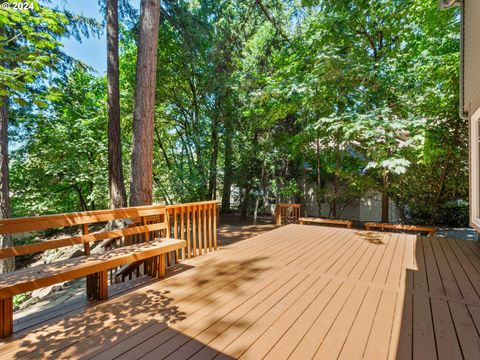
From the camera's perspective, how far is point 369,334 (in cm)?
212

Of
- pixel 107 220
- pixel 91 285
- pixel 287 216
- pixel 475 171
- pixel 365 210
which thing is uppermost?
pixel 475 171

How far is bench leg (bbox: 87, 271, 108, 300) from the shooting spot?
8.96ft

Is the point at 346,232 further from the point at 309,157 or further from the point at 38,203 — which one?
the point at 38,203

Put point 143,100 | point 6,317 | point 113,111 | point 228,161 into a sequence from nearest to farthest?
1. point 6,317
2. point 143,100
3. point 113,111
4. point 228,161

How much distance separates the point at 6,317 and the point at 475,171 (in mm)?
6490

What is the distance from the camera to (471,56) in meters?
4.37

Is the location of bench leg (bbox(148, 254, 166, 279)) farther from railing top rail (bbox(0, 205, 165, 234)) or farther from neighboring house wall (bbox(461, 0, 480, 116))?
neighboring house wall (bbox(461, 0, 480, 116))

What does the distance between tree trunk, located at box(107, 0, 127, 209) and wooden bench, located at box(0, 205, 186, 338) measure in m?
3.87

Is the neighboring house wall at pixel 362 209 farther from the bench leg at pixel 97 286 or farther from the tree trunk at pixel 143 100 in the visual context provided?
the bench leg at pixel 97 286

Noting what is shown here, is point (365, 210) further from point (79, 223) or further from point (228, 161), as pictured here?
point (79, 223)

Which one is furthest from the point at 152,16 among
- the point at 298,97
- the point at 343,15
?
the point at 343,15

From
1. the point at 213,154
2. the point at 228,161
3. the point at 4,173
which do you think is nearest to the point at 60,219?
the point at 4,173

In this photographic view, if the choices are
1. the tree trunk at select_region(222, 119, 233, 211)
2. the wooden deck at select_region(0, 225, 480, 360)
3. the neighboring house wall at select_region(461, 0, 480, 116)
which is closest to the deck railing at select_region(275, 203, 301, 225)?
the tree trunk at select_region(222, 119, 233, 211)

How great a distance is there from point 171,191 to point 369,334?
853 centimetres
